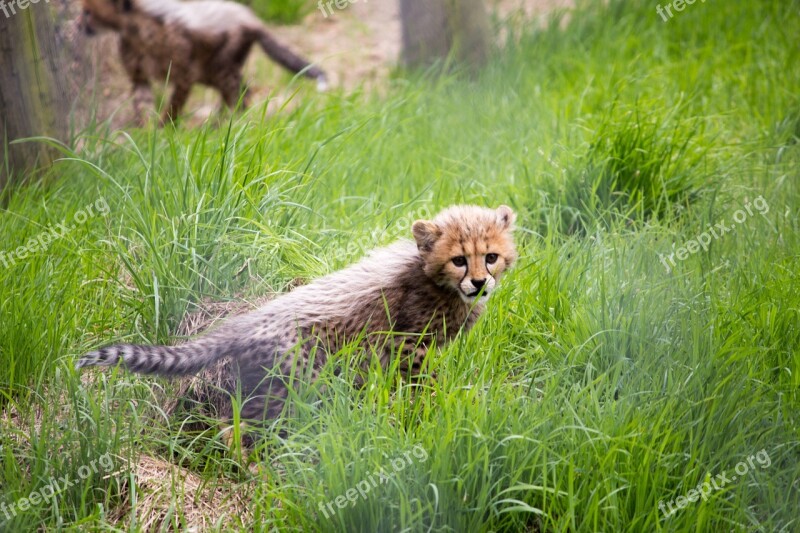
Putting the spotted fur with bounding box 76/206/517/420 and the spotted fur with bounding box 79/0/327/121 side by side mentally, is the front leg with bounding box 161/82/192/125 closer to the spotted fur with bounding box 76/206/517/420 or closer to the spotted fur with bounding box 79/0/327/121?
the spotted fur with bounding box 79/0/327/121

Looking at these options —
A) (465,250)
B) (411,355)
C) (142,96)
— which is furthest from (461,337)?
(142,96)

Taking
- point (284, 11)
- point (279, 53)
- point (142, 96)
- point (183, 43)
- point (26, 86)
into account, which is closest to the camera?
point (26, 86)

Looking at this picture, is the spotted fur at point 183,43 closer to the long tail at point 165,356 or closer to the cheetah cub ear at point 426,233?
the cheetah cub ear at point 426,233

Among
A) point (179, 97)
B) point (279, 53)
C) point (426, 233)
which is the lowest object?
point (426, 233)

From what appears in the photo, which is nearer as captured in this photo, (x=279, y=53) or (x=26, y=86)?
(x=26, y=86)

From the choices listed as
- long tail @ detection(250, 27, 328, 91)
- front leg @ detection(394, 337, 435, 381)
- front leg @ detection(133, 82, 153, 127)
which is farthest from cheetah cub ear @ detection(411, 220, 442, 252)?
front leg @ detection(133, 82, 153, 127)

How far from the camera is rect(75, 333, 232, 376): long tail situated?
10.3 ft

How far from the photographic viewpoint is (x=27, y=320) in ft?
11.4

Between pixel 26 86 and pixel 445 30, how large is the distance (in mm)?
3991

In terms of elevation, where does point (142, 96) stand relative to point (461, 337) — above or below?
above

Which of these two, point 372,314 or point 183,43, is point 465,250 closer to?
point 372,314

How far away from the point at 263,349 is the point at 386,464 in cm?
81

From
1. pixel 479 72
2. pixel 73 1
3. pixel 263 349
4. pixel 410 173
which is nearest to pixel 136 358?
pixel 263 349

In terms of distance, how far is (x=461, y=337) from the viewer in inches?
139
